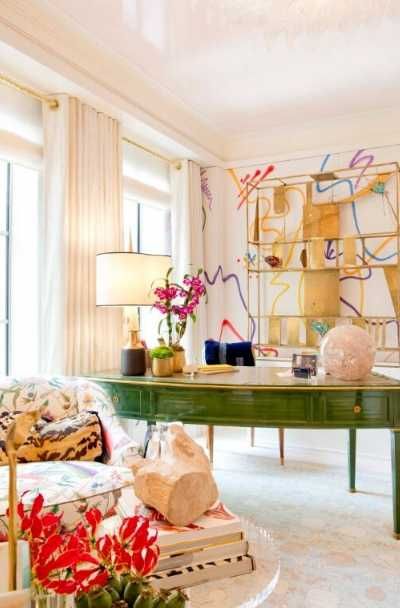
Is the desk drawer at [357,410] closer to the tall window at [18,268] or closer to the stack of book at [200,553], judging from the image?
the stack of book at [200,553]

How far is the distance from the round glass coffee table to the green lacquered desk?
1.29m

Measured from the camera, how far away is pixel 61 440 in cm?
232

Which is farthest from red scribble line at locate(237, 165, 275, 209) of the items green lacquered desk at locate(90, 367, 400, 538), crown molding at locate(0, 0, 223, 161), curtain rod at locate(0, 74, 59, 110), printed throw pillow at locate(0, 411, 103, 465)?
printed throw pillow at locate(0, 411, 103, 465)

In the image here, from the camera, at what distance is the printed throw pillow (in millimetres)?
2264

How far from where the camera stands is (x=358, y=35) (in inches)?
115

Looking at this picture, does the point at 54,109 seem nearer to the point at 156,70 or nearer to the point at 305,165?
the point at 156,70

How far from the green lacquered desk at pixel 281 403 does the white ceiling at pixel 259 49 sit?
1.94 m

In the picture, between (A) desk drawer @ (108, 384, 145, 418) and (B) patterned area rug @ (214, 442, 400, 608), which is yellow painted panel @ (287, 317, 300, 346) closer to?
(B) patterned area rug @ (214, 442, 400, 608)

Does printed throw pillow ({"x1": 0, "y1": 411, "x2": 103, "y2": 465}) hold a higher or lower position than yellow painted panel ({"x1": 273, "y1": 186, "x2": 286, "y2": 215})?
lower

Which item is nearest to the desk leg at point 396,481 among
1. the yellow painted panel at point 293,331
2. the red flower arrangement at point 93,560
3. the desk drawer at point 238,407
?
the desk drawer at point 238,407

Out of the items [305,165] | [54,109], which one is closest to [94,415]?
[54,109]

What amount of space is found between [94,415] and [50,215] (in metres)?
1.30

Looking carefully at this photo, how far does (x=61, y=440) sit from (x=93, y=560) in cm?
164

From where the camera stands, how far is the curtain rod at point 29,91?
2.77 m
